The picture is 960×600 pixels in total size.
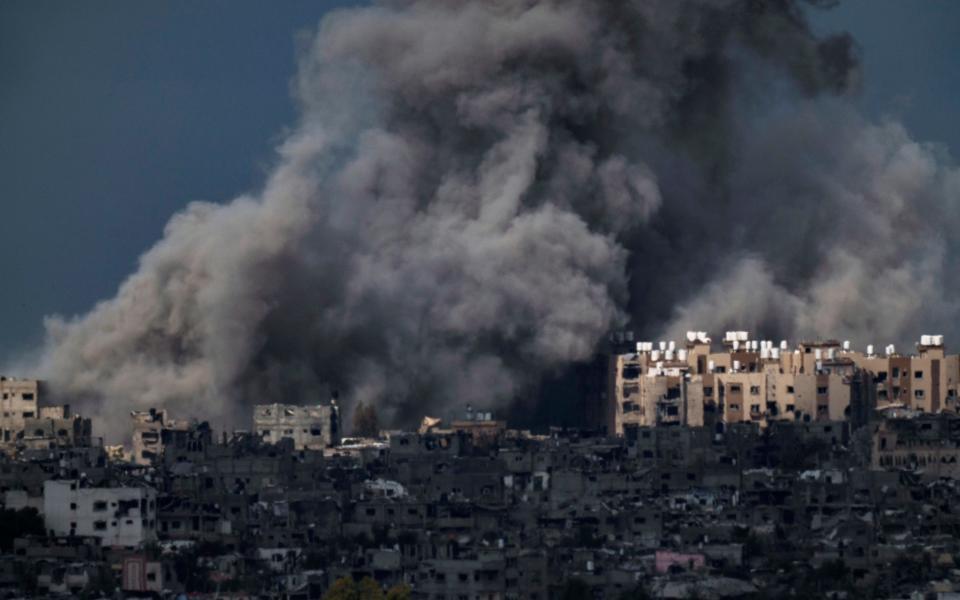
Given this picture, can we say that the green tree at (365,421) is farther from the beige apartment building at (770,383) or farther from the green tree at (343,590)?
the green tree at (343,590)

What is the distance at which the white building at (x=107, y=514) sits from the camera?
171 feet

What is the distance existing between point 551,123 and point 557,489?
51.1 ft

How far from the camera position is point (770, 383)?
224 feet

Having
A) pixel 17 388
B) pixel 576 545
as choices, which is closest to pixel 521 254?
pixel 17 388

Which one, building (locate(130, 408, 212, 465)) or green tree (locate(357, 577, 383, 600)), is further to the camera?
building (locate(130, 408, 212, 465))

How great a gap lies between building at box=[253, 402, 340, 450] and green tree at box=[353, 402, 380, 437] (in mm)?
406

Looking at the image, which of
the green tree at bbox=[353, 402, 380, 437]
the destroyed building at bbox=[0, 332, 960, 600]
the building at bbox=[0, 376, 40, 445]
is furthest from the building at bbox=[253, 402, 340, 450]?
the building at bbox=[0, 376, 40, 445]

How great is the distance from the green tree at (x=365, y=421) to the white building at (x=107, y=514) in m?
13.8

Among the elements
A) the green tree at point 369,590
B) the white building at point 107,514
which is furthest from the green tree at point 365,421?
the green tree at point 369,590

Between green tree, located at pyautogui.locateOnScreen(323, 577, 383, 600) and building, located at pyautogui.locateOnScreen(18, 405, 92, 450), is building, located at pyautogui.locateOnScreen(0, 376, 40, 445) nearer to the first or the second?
building, located at pyautogui.locateOnScreen(18, 405, 92, 450)

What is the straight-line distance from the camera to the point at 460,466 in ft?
193

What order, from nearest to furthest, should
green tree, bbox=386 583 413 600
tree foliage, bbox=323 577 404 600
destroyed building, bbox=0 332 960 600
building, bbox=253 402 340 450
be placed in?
green tree, bbox=386 583 413 600
tree foliage, bbox=323 577 404 600
destroyed building, bbox=0 332 960 600
building, bbox=253 402 340 450

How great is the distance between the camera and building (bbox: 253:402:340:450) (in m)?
65.5

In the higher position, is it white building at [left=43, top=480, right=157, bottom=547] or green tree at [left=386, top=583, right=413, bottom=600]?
white building at [left=43, top=480, right=157, bottom=547]
